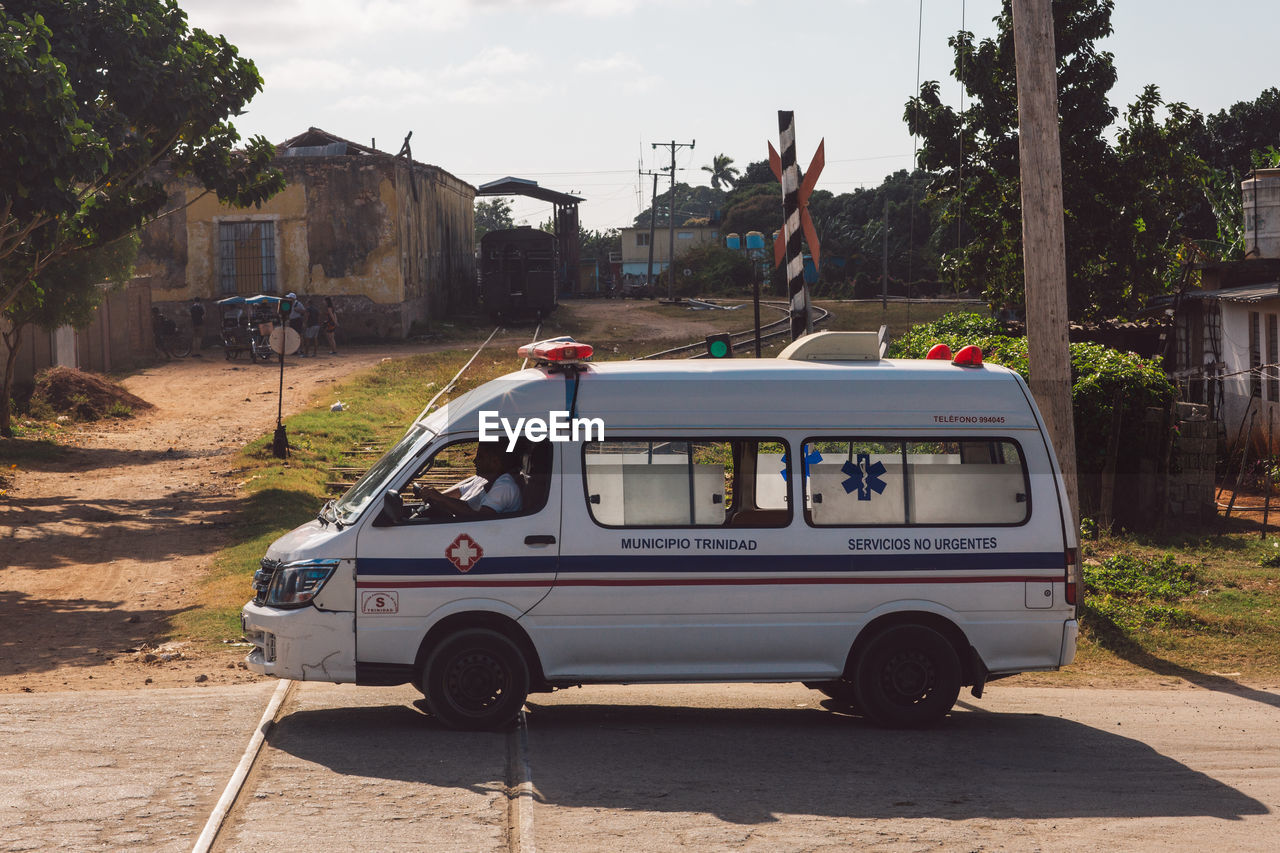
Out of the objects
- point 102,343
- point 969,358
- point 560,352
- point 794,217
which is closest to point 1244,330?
point 794,217

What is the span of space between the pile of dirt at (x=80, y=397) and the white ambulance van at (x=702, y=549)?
22027 mm

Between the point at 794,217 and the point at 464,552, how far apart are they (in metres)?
5.53

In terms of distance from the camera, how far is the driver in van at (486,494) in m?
7.65

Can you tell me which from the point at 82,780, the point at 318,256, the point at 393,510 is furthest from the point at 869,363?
the point at 318,256

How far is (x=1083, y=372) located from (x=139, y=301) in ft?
98.2

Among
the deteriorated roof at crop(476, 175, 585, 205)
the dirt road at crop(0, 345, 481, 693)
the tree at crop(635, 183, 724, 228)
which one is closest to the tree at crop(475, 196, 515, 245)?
the tree at crop(635, 183, 724, 228)

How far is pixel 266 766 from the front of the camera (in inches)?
270

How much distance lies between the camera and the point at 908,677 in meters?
7.84

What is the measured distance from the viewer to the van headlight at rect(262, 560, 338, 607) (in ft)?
24.6

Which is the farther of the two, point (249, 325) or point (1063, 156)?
point (249, 325)

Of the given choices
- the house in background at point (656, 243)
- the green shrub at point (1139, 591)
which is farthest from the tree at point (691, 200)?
the green shrub at point (1139, 591)

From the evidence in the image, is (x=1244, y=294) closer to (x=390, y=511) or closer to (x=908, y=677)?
(x=908, y=677)

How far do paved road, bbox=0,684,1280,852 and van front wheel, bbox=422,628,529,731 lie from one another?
0.52 feet

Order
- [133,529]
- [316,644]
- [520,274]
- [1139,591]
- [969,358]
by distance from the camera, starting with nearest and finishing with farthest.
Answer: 1. [316,644]
2. [969,358]
3. [1139,591]
4. [133,529]
5. [520,274]
